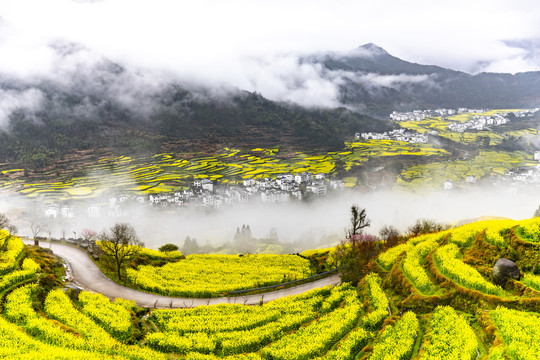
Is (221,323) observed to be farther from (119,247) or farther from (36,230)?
(36,230)

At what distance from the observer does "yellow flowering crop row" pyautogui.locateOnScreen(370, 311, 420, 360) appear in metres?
20.4

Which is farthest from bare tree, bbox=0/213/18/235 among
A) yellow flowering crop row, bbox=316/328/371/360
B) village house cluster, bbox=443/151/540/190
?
village house cluster, bbox=443/151/540/190

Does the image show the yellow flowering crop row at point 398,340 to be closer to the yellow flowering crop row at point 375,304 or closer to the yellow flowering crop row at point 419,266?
the yellow flowering crop row at point 375,304

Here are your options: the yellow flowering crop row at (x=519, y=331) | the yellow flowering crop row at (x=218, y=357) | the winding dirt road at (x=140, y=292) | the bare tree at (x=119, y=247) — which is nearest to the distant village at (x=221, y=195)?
the bare tree at (x=119, y=247)

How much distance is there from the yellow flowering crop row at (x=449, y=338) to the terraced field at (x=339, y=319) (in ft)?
0.21

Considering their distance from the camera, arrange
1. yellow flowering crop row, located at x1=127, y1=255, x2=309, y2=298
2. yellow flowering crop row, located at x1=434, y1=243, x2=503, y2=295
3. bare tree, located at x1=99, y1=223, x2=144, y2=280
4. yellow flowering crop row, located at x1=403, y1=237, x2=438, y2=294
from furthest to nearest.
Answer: bare tree, located at x1=99, y1=223, x2=144, y2=280 → yellow flowering crop row, located at x1=127, y1=255, x2=309, y2=298 → yellow flowering crop row, located at x1=403, y1=237, x2=438, y2=294 → yellow flowering crop row, located at x1=434, y1=243, x2=503, y2=295

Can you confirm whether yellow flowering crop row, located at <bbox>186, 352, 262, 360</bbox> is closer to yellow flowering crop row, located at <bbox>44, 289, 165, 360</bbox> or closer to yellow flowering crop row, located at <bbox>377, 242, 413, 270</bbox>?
yellow flowering crop row, located at <bbox>44, 289, 165, 360</bbox>

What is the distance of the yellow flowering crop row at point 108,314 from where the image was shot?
26.0 metres

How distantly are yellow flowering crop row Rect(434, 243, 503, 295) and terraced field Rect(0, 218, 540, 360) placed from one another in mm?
88

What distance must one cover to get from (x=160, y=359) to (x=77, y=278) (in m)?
22.7

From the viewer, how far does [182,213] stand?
5482 inches

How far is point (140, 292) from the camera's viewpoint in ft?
121

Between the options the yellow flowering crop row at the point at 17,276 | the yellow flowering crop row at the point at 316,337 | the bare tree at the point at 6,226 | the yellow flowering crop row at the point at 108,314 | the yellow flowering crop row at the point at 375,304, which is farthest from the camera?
the bare tree at the point at 6,226

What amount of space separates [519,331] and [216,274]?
33.0 m
